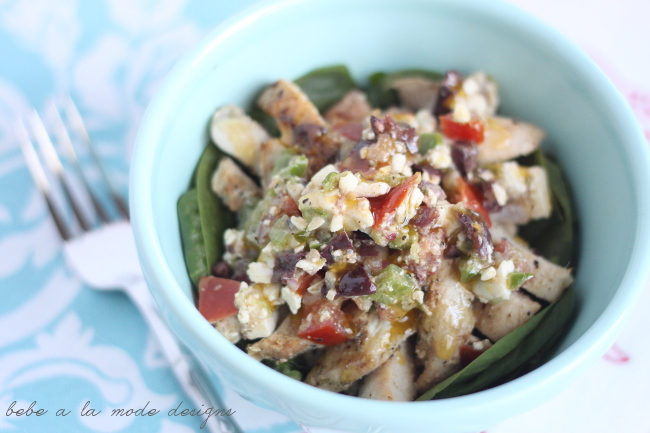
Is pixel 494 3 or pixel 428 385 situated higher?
pixel 494 3

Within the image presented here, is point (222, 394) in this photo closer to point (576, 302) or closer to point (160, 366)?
point (160, 366)

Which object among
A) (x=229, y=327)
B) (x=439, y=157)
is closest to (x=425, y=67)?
(x=439, y=157)

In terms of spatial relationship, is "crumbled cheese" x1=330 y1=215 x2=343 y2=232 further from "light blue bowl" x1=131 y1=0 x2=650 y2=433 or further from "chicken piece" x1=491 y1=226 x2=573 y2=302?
"chicken piece" x1=491 y1=226 x2=573 y2=302

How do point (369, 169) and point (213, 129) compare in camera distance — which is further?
point (213, 129)

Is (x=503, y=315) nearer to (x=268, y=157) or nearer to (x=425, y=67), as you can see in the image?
(x=268, y=157)

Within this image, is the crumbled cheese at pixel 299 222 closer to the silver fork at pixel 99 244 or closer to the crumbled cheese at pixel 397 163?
the crumbled cheese at pixel 397 163

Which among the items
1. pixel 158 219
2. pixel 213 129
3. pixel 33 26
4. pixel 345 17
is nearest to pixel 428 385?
pixel 158 219

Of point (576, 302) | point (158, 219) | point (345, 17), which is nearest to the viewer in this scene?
point (158, 219)
